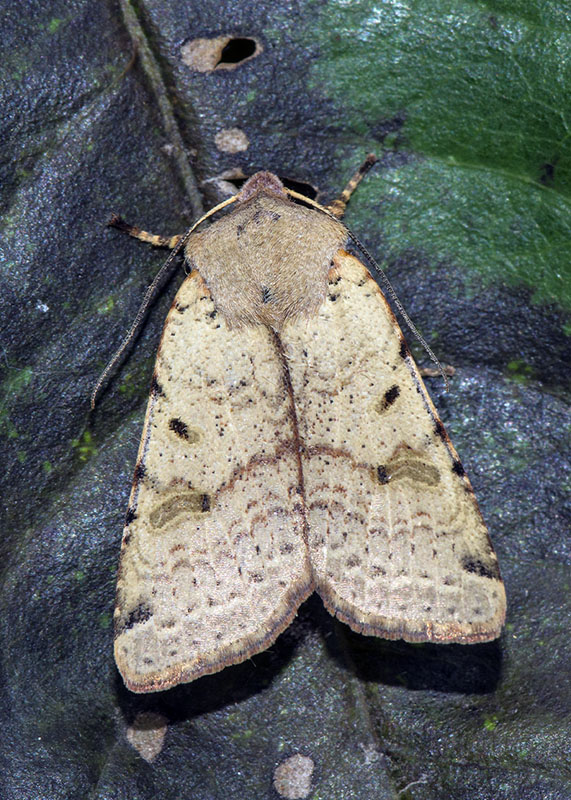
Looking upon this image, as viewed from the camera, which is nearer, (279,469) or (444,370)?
(279,469)

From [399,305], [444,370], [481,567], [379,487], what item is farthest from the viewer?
[444,370]

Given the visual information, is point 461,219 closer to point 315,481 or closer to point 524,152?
point 524,152

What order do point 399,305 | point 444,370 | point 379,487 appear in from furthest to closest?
point 444,370
point 399,305
point 379,487

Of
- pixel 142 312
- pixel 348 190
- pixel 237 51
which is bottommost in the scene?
pixel 142 312

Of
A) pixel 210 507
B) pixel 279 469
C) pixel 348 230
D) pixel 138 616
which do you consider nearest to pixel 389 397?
pixel 279 469

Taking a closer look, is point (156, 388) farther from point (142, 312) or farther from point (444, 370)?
point (444, 370)

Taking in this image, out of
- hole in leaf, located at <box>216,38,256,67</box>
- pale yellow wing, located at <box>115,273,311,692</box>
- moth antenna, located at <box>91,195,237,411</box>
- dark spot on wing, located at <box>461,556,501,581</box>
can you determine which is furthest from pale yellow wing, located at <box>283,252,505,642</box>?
hole in leaf, located at <box>216,38,256,67</box>

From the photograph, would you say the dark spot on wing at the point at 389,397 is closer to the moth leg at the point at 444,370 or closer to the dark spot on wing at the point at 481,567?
the moth leg at the point at 444,370

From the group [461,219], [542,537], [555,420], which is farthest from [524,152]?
[542,537]

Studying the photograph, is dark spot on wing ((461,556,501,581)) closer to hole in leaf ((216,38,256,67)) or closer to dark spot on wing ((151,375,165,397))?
dark spot on wing ((151,375,165,397))
